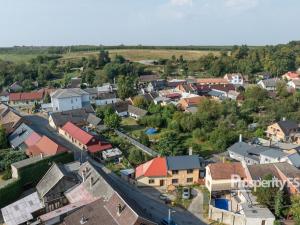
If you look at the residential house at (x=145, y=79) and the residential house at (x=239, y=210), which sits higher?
the residential house at (x=145, y=79)

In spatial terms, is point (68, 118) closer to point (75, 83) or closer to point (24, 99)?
point (24, 99)

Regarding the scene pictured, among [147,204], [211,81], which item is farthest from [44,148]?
[211,81]

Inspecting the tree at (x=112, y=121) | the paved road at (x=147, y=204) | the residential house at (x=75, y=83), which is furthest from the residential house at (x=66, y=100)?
the paved road at (x=147, y=204)

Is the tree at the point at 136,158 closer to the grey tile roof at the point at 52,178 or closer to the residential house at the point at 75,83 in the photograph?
the grey tile roof at the point at 52,178

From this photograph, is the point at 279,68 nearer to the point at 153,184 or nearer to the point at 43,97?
the point at 43,97

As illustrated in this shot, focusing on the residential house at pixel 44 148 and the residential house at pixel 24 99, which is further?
the residential house at pixel 24 99
